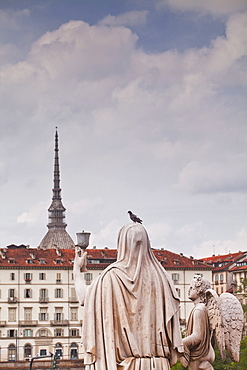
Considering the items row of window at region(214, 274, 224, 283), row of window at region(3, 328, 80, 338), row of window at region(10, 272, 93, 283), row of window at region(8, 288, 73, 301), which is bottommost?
row of window at region(3, 328, 80, 338)

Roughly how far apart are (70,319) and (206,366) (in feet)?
400

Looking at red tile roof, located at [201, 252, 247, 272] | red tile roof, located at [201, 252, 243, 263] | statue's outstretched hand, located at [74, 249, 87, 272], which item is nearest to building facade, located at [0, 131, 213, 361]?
red tile roof, located at [201, 252, 247, 272]

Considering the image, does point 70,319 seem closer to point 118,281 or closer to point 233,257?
point 233,257

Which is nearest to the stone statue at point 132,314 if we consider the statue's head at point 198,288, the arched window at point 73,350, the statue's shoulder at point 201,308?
the statue's shoulder at point 201,308

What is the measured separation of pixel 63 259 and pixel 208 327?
123 metres

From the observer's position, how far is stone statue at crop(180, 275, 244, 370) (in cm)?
955

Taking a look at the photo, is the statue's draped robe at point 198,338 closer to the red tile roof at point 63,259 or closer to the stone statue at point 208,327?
the stone statue at point 208,327

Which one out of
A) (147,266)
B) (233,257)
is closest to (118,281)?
(147,266)

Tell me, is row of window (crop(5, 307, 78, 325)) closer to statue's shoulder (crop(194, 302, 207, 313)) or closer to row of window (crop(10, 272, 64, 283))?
row of window (crop(10, 272, 64, 283))

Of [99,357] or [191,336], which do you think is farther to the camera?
[191,336]

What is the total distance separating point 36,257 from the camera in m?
133

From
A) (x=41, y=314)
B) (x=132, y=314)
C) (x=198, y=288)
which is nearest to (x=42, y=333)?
(x=41, y=314)

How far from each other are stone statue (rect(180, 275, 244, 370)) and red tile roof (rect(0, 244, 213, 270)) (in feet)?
385

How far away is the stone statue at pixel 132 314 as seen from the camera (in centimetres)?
859
